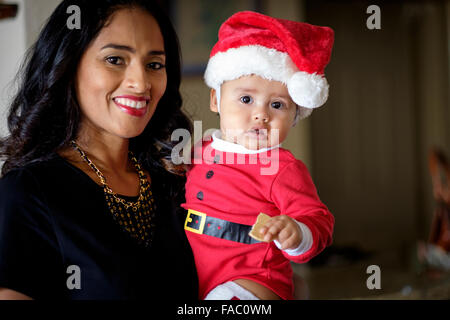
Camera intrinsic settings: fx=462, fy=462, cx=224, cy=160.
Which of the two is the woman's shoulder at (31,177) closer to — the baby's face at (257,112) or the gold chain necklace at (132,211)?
the gold chain necklace at (132,211)

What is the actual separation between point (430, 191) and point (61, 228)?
15.9ft

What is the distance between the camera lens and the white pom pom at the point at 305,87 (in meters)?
1.01

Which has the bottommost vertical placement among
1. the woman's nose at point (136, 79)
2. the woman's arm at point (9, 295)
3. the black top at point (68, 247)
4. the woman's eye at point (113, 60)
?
the woman's arm at point (9, 295)

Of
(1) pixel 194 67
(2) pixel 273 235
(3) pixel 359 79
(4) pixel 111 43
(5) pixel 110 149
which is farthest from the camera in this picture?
(3) pixel 359 79

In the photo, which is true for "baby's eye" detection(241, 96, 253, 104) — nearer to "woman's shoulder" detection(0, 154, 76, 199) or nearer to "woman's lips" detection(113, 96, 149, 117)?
"woman's lips" detection(113, 96, 149, 117)

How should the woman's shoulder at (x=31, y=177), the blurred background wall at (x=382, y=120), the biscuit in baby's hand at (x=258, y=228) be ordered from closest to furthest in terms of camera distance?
the biscuit in baby's hand at (x=258, y=228), the woman's shoulder at (x=31, y=177), the blurred background wall at (x=382, y=120)

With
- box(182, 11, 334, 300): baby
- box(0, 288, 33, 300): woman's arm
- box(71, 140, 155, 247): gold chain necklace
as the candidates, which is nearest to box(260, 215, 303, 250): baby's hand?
box(182, 11, 334, 300): baby

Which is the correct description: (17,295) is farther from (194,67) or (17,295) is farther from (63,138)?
(194,67)

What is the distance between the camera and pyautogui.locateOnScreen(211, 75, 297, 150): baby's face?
3.35ft

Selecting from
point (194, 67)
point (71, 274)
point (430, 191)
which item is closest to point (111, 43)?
point (71, 274)

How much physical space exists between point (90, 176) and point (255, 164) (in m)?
0.38

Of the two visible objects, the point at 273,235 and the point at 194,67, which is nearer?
the point at 273,235

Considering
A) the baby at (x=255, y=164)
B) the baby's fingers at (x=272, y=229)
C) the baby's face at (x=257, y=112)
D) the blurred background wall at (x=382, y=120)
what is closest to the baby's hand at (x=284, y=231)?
the baby's fingers at (x=272, y=229)
